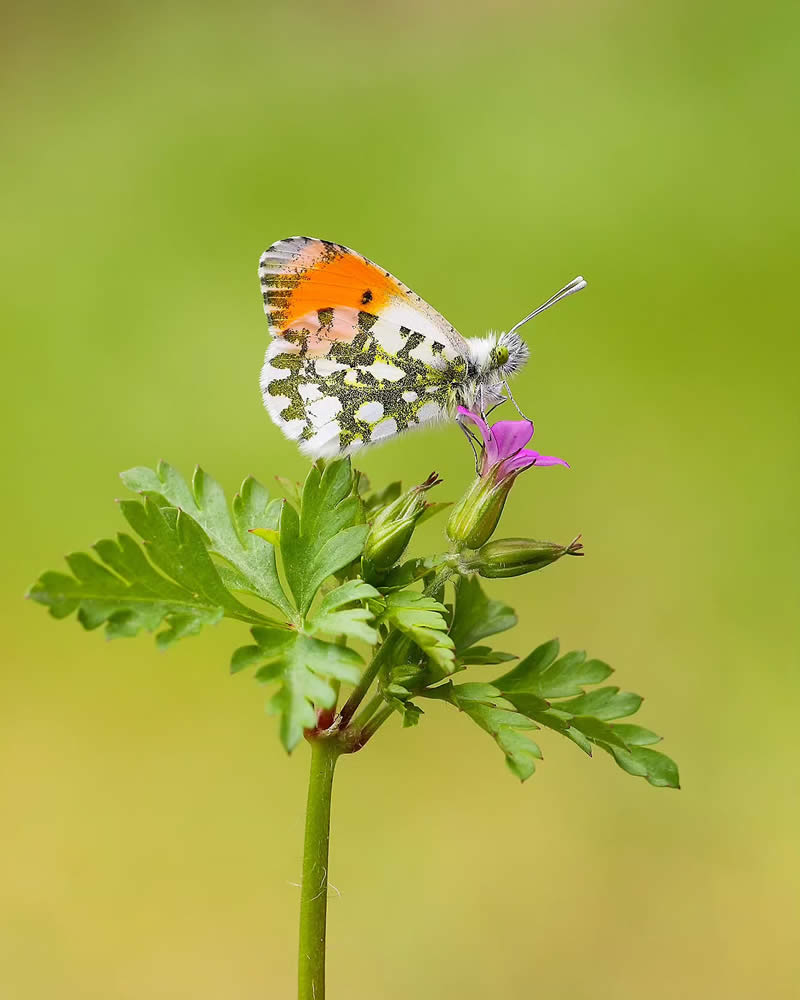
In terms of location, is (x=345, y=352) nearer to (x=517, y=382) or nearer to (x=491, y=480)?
(x=491, y=480)

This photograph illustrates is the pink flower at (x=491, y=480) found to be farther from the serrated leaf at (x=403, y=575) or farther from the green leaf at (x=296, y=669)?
the green leaf at (x=296, y=669)

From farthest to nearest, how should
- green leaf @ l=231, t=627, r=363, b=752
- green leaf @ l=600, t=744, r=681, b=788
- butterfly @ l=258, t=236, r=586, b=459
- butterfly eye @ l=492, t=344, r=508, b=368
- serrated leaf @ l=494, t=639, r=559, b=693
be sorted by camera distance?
1. butterfly eye @ l=492, t=344, r=508, b=368
2. butterfly @ l=258, t=236, r=586, b=459
3. serrated leaf @ l=494, t=639, r=559, b=693
4. green leaf @ l=600, t=744, r=681, b=788
5. green leaf @ l=231, t=627, r=363, b=752

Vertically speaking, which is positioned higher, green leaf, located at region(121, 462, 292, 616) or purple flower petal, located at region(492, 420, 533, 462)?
purple flower petal, located at region(492, 420, 533, 462)

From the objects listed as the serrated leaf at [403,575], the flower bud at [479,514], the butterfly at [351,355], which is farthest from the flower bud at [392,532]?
the butterfly at [351,355]

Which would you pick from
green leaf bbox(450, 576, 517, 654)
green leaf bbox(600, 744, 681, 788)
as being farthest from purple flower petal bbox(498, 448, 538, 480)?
green leaf bbox(600, 744, 681, 788)

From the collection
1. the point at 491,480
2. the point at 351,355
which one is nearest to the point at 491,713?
the point at 491,480

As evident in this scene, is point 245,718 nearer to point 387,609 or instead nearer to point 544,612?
point 544,612

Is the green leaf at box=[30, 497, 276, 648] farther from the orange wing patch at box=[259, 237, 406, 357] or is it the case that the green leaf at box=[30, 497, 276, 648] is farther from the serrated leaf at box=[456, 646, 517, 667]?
the orange wing patch at box=[259, 237, 406, 357]
